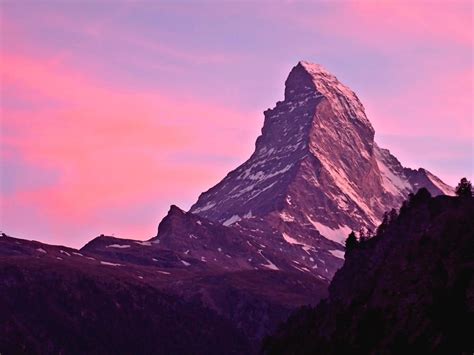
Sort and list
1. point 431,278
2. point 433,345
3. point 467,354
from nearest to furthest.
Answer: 1. point 467,354
2. point 433,345
3. point 431,278

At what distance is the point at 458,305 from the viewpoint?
14325cm

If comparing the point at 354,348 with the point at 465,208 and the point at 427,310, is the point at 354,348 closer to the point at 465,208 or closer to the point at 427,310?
the point at 427,310

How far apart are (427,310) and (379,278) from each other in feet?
121

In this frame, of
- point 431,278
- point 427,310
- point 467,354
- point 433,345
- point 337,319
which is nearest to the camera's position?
point 467,354

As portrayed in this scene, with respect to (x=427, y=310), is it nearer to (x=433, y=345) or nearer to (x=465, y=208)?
(x=433, y=345)

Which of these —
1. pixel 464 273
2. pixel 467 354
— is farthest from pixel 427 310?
pixel 467 354

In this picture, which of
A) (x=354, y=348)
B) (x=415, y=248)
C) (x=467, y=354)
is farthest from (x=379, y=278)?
(x=467, y=354)

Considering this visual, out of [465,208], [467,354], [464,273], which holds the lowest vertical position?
[467,354]

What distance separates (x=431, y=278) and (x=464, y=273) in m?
10.4

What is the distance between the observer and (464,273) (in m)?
155

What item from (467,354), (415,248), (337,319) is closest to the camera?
(467,354)

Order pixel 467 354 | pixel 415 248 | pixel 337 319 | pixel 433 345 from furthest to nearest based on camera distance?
pixel 337 319, pixel 415 248, pixel 433 345, pixel 467 354

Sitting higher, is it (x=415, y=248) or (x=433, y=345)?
(x=415, y=248)

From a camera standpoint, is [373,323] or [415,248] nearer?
[373,323]
